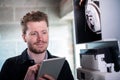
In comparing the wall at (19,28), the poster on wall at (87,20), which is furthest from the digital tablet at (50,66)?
the wall at (19,28)

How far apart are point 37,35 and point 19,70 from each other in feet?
1.09

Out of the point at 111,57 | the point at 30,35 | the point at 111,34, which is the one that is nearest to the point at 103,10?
the point at 111,34

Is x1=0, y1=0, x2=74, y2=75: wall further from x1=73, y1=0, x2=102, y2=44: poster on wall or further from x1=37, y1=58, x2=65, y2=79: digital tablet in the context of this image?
x1=37, y1=58, x2=65, y2=79: digital tablet

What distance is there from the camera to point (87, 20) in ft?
4.64

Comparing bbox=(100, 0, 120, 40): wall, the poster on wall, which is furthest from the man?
bbox=(100, 0, 120, 40): wall

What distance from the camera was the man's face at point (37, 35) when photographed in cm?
165

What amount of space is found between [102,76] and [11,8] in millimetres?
1811

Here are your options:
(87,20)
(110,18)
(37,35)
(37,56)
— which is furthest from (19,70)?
(110,18)

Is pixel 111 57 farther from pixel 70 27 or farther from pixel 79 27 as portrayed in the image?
pixel 70 27

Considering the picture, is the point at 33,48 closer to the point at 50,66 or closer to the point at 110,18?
the point at 50,66

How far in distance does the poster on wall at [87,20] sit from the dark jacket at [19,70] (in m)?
0.29

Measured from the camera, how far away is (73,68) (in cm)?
278

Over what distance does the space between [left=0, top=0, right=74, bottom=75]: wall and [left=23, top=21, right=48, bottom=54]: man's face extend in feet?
3.38

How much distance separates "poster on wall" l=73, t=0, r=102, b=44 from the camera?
1.28 metres
